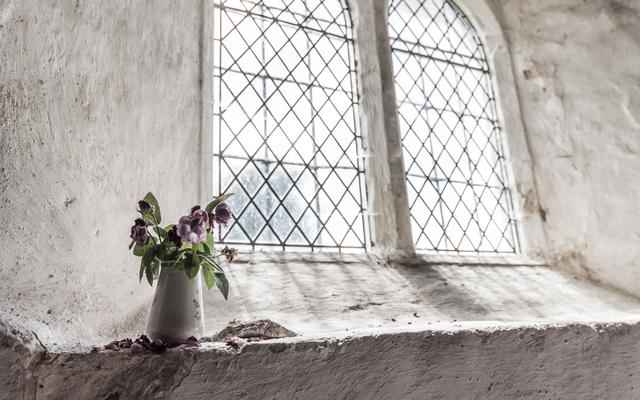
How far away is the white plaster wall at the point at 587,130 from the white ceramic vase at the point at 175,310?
2.01 meters

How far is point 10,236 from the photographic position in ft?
3.00

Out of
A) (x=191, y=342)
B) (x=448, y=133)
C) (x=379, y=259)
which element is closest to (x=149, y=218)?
(x=191, y=342)

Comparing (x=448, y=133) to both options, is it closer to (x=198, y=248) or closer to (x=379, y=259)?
(x=379, y=259)

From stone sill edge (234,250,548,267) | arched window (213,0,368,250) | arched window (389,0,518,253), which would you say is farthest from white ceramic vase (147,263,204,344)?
arched window (389,0,518,253)

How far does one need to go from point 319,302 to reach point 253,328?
15.2 inches

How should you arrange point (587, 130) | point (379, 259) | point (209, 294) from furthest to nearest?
point (587, 130) → point (379, 259) → point (209, 294)

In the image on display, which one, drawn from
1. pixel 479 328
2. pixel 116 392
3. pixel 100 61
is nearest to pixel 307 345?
pixel 116 392

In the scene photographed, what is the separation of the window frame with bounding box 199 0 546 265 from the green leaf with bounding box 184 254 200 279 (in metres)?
0.72

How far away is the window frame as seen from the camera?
2.12m

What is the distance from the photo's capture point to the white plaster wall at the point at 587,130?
7.91ft

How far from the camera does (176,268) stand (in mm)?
1143

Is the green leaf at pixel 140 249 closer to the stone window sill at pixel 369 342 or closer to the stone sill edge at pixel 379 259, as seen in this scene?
the stone window sill at pixel 369 342

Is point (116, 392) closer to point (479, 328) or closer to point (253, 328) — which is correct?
point (253, 328)

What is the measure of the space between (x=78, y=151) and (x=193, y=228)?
316mm
